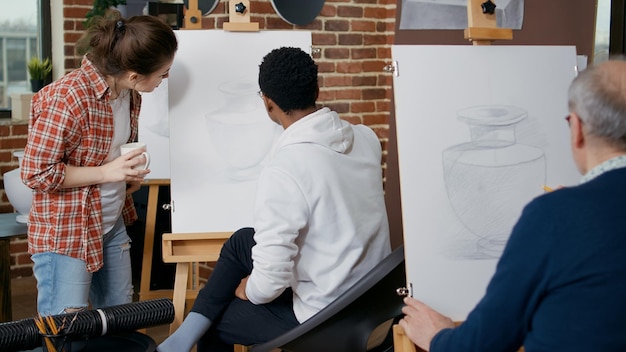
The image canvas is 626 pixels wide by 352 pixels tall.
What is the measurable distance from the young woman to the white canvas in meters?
0.35

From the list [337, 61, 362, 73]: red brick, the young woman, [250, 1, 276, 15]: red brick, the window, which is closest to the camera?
the young woman

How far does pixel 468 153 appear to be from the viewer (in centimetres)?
215

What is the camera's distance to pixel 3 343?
206cm

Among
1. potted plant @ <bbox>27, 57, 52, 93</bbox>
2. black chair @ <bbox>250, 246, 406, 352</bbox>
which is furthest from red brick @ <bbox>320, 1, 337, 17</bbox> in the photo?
black chair @ <bbox>250, 246, 406, 352</bbox>

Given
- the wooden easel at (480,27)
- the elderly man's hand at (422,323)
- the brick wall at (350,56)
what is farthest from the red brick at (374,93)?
the elderly man's hand at (422,323)

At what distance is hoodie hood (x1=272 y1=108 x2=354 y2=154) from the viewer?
7.04ft

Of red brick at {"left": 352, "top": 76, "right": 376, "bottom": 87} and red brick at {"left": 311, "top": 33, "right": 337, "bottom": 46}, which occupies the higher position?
red brick at {"left": 311, "top": 33, "right": 337, "bottom": 46}

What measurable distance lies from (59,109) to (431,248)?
1133 millimetres

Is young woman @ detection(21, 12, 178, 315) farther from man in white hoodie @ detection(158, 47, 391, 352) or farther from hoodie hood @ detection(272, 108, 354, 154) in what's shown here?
hoodie hood @ detection(272, 108, 354, 154)

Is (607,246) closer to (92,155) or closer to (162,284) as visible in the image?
(92,155)

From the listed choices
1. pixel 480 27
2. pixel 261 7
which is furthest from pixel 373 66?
pixel 480 27

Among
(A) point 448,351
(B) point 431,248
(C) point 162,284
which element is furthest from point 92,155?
(C) point 162,284

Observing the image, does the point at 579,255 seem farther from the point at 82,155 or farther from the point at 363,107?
the point at 363,107

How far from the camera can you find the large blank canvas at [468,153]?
6.86 ft
